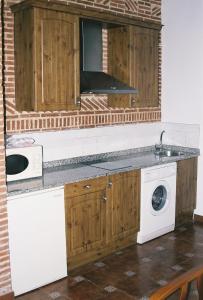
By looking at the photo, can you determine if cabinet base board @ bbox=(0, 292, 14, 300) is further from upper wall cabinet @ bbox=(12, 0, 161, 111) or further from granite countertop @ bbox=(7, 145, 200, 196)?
upper wall cabinet @ bbox=(12, 0, 161, 111)

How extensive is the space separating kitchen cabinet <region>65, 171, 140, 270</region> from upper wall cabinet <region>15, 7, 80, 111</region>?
86cm

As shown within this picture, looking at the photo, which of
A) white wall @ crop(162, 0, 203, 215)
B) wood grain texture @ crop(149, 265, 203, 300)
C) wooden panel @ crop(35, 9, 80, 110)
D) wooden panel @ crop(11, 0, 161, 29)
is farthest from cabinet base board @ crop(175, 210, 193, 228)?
wood grain texture @ crop(149, 265, 203, 300)

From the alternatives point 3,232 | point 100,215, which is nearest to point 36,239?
point 3,232

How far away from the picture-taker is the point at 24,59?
3602mm

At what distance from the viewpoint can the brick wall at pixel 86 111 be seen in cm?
371

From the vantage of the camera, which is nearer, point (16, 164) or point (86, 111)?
point (16, 164)

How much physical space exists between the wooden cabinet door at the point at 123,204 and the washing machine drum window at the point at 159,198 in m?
0.36

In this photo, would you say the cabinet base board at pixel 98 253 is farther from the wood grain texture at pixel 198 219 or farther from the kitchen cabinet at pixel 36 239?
the wood grain texture at pixel 198 219

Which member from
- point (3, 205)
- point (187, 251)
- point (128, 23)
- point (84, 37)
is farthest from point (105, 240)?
point (128, 23)

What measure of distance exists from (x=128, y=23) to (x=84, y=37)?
61 cm

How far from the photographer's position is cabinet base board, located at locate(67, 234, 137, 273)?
368cm

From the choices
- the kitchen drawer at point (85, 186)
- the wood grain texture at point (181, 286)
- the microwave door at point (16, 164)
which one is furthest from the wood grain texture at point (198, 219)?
the wood grain texture at point (181, 286)

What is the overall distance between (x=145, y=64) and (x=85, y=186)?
192 cm

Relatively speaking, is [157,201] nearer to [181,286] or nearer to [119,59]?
[119,59]
